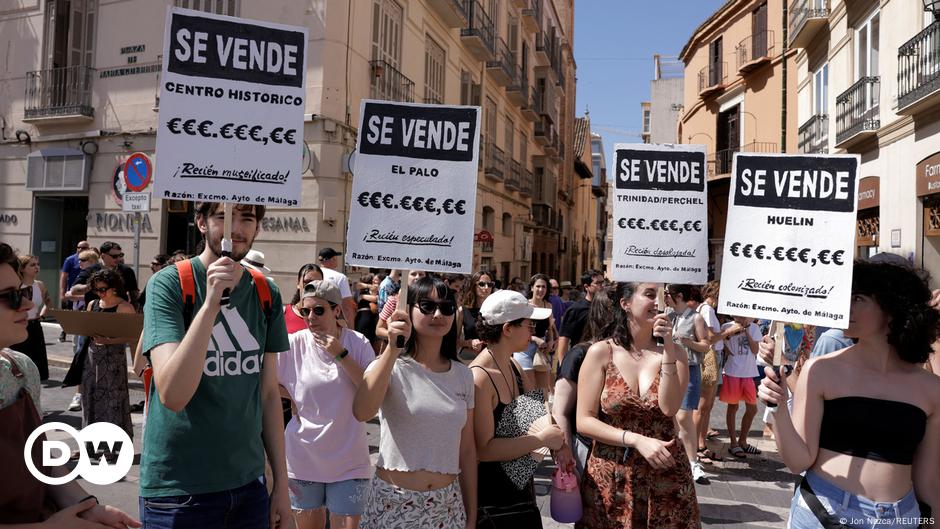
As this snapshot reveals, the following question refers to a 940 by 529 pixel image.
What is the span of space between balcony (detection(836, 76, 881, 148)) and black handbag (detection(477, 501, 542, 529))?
13.7 metres

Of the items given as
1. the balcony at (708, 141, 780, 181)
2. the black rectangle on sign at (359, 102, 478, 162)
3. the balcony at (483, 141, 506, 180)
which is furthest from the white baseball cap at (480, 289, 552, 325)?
the balcony at (708, 141, 780, 181)

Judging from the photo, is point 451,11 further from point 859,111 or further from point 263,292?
point 263,292

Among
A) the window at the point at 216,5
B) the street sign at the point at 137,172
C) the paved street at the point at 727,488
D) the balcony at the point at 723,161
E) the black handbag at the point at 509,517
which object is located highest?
the window at the point at 216,5

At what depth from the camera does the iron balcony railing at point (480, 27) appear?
19844 millimetres

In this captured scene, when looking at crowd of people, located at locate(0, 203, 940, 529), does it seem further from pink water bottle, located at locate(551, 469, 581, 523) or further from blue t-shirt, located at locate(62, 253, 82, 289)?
blue t-shirt, located at locate(62, 253, 82, 289)

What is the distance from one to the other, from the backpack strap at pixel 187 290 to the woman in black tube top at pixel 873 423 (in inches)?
84.5

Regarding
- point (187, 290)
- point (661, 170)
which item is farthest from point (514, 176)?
point (187, 290)

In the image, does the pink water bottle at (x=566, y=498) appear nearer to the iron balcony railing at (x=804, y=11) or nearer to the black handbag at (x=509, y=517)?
the black handbag at (x=509, y=517)

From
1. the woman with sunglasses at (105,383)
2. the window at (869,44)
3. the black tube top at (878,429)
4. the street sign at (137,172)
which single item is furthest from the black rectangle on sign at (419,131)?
the window at (869,44)

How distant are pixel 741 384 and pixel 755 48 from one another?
66.9 ft

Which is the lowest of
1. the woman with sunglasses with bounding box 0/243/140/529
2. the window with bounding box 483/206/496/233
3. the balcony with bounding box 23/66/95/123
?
the woman with sunglasses with bounding box 0/243/140/529

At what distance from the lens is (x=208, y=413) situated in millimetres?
2299

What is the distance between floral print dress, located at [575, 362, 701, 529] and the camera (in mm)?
3023

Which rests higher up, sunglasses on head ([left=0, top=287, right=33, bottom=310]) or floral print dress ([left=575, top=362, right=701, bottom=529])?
sunglasses on head ([left=0, top=287, right=33, bottom=310])
